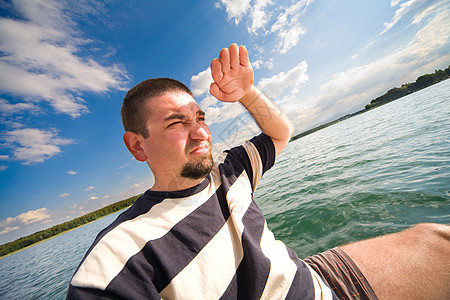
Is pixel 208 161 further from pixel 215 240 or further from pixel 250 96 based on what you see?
pixel 250 96

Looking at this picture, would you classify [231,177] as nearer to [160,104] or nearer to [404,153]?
[160,104]

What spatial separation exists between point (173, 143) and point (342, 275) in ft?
5.95

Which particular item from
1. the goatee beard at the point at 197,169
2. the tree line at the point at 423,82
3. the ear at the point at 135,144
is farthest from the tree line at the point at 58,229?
the tree line at the point at 423,82

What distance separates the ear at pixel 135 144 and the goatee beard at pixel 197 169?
1.49ft

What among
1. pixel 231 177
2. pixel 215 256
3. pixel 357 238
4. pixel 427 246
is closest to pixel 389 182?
pixel 357 238

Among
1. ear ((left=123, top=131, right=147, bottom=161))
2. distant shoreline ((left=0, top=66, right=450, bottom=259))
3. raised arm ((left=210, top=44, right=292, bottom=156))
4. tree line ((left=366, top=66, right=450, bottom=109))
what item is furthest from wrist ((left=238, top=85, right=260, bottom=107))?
tree line ((left=366, top=66, right=450, bottom=109))

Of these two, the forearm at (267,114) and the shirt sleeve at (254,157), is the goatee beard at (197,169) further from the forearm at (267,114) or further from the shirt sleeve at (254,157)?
the forearm at (267,114)

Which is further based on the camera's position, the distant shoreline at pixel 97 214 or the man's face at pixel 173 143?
the distant shoreline at pixel 97 214

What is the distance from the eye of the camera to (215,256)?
3.63ft

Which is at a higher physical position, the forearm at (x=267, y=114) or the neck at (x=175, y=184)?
the forearm at (x=267, y=114)

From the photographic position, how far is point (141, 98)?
153cm

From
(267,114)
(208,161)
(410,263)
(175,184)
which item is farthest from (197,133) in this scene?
(410,263)

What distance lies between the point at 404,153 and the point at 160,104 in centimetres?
751

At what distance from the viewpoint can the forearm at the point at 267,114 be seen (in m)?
1.76
